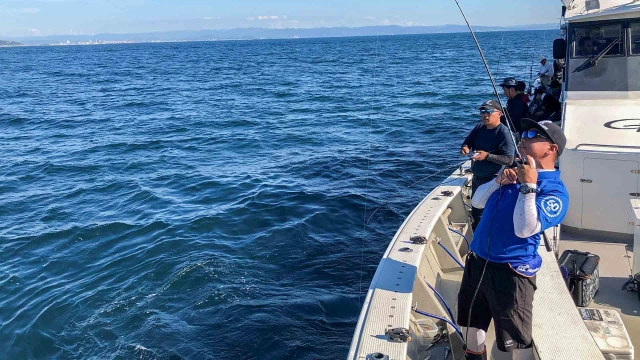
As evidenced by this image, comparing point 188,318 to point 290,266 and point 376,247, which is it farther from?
point 376,247

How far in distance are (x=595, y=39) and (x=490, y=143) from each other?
122 inches

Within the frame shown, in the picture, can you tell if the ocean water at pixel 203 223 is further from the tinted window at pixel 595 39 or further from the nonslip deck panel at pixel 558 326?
the tinted window at pixel 595 39

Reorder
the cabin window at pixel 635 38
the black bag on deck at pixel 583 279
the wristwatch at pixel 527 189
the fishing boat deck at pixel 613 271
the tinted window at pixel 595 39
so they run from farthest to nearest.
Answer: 1. the tinted window at pixel 595 39
2. the cabin window at pixel 635 38
3. the black bag on deck at pixel 583 279
4. the fishing boat deck at pixel 613 271
5. the wristwatch at pixel 527 189

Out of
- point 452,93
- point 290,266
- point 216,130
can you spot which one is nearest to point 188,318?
point 290,266

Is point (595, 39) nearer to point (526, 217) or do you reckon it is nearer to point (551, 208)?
point (551, 208)

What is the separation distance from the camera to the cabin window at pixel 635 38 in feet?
21.7

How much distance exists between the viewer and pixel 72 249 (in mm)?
8562

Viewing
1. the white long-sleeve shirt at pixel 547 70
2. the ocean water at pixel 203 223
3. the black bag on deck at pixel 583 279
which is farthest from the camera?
the white long-sleeve shirt at pixel 547 70

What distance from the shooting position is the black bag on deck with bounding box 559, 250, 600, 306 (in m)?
4.51

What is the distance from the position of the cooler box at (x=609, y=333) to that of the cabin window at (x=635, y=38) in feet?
→ 13.4

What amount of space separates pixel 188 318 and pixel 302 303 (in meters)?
1.45

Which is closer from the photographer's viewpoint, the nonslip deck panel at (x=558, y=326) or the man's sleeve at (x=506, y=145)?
the nonslip deck panel at (x=558, y=326)

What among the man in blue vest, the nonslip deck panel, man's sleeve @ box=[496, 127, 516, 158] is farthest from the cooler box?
man's sleeve @ box=[496, 127, 516, 158]

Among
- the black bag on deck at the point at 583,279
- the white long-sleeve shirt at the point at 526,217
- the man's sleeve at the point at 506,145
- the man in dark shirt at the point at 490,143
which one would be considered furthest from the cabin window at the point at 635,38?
the white long-sleeve shirt at the point at 526,217
